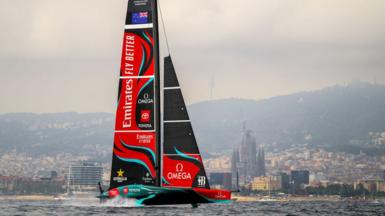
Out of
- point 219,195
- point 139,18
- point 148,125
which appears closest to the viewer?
point 219,195

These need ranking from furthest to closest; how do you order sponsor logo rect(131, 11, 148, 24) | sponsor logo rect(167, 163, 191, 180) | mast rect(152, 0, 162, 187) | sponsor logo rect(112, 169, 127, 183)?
1. sponsor logo rect(131, 11, 148, 24)
2. sponsor logo rect(112, 169, 127, 183)
3. mast rect(152, 0, 162, 187)
4. sponsor logo rect(167, 163, 191, 180)

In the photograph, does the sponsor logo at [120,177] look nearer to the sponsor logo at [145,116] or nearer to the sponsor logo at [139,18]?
the sponsor logo at [145,116]

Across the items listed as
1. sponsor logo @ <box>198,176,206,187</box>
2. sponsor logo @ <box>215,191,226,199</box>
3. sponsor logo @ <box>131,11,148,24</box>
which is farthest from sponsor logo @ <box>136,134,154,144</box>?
sponsor logo @ <box>131,11,148,24</box>

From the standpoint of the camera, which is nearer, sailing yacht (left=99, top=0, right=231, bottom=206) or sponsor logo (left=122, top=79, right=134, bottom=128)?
sailing yacht (left=99, top=0, right=231, bottom=206)

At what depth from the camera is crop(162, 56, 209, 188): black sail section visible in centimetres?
4428

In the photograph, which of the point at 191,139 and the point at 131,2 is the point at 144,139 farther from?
the point at 131,2

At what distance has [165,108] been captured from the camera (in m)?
44.5

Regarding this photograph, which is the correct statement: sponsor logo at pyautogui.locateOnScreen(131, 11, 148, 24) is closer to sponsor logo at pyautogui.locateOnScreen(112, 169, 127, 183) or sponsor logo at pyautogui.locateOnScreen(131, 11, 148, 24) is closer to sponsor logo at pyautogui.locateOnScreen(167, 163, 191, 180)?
sponsor logo at pyautogui.locateOnScreen(167, 163, 191, 180)

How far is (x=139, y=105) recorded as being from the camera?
147 ft

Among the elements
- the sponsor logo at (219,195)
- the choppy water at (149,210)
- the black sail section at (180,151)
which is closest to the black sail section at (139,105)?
the black sail section at (180,151)

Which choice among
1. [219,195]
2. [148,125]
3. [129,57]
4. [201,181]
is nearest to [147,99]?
[148,125]

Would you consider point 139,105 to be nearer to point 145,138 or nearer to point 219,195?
point 145,138

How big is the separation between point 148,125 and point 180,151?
2274 mm

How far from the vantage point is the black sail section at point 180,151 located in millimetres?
44281
